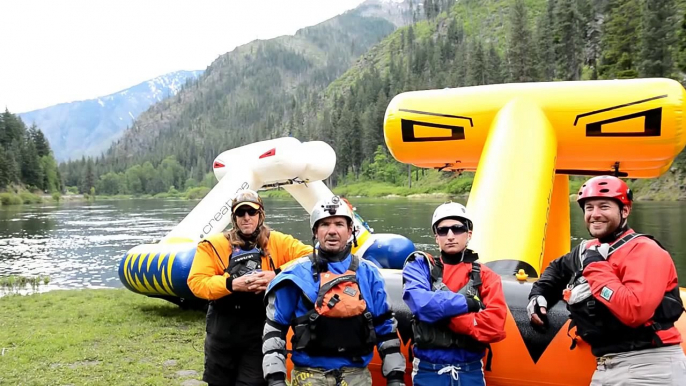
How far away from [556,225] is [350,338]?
5.69m

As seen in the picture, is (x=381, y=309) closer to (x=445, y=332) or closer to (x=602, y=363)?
(x=445, y=332)

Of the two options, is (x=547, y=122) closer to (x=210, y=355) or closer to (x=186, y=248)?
(x=210, y=355)

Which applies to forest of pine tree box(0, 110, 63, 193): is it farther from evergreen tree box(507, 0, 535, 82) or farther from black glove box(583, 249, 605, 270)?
black glove box(583, 249, 605, 270)

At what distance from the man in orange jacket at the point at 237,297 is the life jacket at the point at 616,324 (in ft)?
5.92

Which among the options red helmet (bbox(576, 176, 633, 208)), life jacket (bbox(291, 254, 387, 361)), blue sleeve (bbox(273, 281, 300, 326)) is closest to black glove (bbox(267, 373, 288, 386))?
life jacket (bbox(291, 254, 387, 361))

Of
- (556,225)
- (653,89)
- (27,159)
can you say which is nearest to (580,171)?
(556,225)

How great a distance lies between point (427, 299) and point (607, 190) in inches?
42.6

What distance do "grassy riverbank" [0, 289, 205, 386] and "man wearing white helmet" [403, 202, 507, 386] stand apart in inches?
134

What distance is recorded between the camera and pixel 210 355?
3564 millimetres

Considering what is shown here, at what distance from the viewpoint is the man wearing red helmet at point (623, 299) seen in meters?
2.62

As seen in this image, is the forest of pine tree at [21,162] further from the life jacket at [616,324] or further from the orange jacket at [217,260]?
the life jacket at [616,324]

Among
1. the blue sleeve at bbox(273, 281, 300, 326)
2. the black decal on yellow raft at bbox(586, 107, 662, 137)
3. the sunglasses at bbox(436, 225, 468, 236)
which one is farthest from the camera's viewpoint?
the black decal on yellow raft at bbox(586, 107, 662, 137)

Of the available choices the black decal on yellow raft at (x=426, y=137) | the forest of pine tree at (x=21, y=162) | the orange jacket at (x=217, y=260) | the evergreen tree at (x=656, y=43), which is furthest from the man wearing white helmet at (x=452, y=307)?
the forest of pine tree at (x=21, y=162)

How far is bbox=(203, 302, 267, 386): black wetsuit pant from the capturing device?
3510 millimetres
